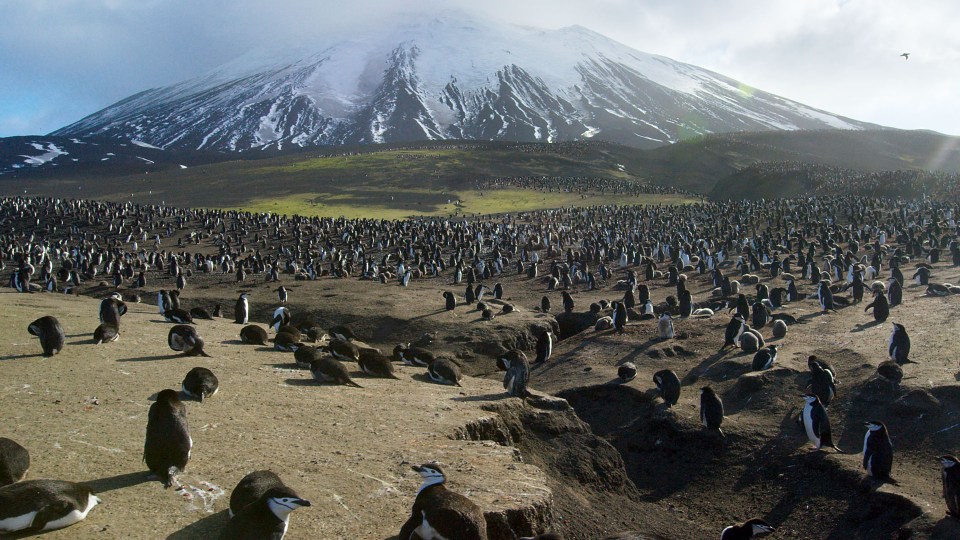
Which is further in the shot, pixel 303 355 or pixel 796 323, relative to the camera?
pixel 796 323

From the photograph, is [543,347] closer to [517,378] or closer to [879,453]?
[517,378]

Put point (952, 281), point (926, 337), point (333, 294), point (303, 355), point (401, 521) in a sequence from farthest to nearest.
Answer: point (333, 294)
point (952, 281)
point (926, 337)
point (303, 355)
point (401, 521)

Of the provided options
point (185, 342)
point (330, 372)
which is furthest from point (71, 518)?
point (185, 342)

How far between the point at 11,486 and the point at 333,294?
77.0 feet

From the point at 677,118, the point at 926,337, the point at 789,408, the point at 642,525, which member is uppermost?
the point at 677,118

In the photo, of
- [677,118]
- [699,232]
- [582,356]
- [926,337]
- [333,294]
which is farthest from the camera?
[677,118]

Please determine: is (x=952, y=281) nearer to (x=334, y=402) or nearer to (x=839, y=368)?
(x=839, y=368)

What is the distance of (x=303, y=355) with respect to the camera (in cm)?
1400

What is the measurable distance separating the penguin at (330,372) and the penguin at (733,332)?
1118 cm

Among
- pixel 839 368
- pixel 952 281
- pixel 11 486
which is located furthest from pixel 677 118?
pixel 11 486

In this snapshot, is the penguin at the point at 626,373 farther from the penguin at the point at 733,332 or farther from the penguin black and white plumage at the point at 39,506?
the penguin black and white plumage at the point at 39,506

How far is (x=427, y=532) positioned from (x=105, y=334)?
407 inches

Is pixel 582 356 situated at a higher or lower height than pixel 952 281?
lower

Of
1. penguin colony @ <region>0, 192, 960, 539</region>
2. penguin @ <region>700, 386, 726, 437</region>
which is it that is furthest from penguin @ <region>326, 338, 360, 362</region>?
penguin @ <region>700, 386, 726, 437</region>
